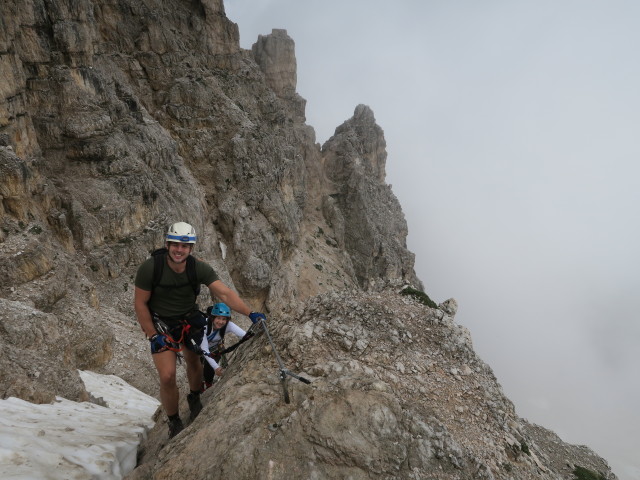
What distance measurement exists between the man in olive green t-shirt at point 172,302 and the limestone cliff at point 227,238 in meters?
1.19

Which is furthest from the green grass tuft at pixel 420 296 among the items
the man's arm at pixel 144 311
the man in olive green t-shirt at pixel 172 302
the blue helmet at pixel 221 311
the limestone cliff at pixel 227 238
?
the man's arm at pixel 144 311

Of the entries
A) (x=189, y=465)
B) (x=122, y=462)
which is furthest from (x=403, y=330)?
(x=122, y=462)

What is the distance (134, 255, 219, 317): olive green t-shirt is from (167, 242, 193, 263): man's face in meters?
0.26

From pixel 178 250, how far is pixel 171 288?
794mm

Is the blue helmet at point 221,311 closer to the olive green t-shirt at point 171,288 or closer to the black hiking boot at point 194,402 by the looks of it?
the olive green t-shirt at point 171,288

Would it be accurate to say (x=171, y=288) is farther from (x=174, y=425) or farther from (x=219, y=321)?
(x=174, y=425)

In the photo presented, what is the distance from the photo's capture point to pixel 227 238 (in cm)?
4406

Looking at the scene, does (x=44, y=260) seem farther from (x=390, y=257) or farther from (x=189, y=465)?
(x=390, y=257)

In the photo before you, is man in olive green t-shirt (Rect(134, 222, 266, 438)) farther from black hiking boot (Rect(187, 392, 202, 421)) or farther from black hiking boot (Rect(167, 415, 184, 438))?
black hiking boot (Rect(187, 392, 202, 421))

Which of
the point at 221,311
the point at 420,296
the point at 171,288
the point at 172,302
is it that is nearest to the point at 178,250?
the point at 171,288

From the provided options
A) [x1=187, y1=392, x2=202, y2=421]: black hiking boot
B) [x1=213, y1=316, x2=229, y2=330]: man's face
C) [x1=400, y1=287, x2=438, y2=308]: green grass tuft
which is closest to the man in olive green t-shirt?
[x1=213, y1=316, x2=229, y2=330]: man's face

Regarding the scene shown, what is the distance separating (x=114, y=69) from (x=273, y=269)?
1095 inches

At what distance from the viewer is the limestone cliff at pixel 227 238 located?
17.1 ft

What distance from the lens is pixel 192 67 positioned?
44.4m
